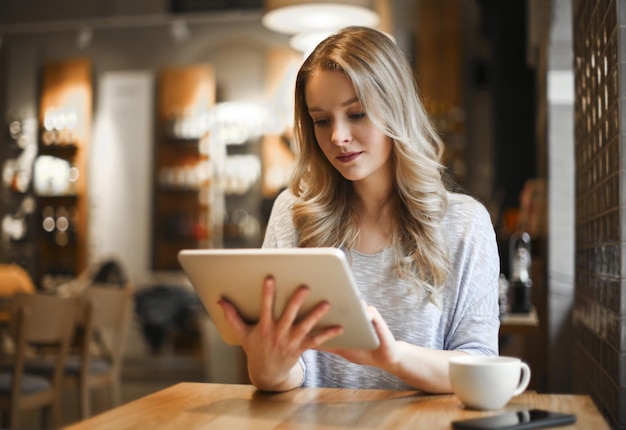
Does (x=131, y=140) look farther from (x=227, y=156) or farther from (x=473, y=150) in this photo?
(x=473, y=150)

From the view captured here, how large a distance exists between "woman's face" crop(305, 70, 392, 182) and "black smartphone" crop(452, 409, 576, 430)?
2.18 ft

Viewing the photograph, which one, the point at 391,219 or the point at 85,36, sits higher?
the point at 85,36

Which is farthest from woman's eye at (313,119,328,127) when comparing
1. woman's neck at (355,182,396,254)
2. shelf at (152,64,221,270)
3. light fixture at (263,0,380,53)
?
shelf at (152,64,221,270)

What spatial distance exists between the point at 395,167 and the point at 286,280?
64cm

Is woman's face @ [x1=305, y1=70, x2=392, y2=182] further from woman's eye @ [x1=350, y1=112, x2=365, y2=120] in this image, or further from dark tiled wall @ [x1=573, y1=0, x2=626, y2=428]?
dark tiled wall @ [x1=573, y1=0, x2=626, y2=428]

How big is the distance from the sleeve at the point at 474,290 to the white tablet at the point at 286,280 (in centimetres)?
38

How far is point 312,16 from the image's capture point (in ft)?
17.2

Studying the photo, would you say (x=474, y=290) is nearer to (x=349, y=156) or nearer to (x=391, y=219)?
(x=391, y=219)

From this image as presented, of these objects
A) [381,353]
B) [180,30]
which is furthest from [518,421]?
[180,30]

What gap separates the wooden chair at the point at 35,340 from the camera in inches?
156

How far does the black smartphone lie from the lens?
1.16m

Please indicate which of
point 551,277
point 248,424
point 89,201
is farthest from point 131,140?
point 248,424

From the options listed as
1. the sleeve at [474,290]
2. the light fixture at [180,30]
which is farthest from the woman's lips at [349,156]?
the light fixture at [180,30]

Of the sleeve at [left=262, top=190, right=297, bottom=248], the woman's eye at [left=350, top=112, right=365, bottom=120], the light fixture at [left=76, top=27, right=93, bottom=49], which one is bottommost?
the sleeve at [left=262, top=190, right=297, bottom=248]
